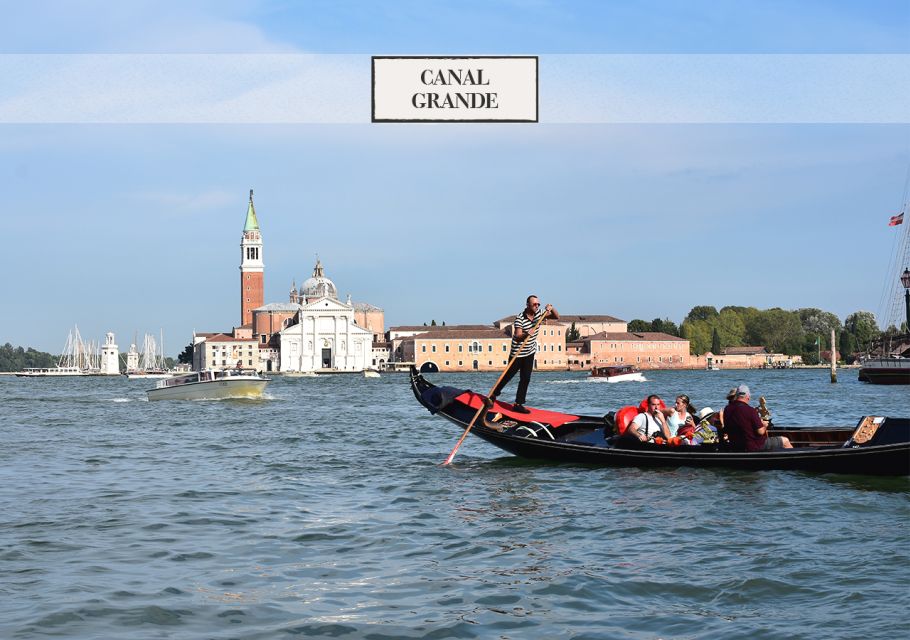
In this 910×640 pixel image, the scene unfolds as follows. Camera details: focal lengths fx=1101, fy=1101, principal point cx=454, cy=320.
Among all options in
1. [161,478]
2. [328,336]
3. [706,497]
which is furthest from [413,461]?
[328,336]

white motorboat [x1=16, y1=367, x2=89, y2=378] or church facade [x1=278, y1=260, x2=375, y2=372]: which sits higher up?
church facade [x1=278, y1=260, x2=375, y2=372]

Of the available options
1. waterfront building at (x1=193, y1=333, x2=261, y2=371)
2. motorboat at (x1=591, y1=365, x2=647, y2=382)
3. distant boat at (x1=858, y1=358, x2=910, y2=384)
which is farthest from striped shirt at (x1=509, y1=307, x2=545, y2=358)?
waterfront building at (x1=193, y1=333, x2=261, y2=371)

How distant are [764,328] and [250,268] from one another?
162ft

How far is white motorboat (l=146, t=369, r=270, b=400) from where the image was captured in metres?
27.1

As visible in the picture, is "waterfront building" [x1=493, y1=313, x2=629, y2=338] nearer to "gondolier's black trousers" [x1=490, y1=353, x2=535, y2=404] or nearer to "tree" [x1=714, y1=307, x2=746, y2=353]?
"tree" [x1=714, y1=307, x2=746, y2=353]

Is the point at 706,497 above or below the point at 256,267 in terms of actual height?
below

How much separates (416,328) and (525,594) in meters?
101

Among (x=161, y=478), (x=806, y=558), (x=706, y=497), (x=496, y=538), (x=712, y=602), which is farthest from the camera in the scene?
(x=161, y=478)

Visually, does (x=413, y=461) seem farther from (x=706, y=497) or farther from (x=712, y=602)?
(x=712, y=602)

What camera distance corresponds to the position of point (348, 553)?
5.90 m

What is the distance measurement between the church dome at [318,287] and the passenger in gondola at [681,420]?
87665mm

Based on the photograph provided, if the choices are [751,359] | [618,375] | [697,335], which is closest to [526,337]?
[618,375]

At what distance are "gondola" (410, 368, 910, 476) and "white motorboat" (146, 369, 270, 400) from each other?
16738mm

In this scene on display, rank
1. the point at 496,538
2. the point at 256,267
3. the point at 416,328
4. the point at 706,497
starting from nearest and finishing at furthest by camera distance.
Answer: the point at 496,538
the point at 706,497
the point at 256,267
the point at 416,328
